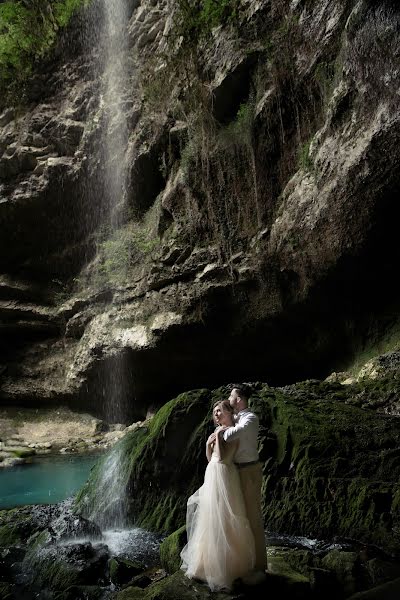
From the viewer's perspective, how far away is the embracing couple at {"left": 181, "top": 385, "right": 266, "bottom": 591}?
11.8ft

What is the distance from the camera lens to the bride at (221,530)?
3.58 metres

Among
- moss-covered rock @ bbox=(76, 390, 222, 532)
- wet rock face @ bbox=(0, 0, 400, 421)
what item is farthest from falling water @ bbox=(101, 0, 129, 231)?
moss-covered rock @ bbox=(76, 390, 222, 532)

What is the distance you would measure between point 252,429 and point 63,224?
15.2m

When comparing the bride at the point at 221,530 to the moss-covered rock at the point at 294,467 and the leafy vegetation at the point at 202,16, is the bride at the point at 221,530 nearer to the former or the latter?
the moss-covered rock at the point at 294,467

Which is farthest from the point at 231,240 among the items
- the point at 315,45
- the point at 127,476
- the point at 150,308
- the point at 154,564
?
the point at 154,564

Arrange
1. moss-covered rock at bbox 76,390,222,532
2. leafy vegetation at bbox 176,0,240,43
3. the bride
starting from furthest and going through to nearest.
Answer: leafy vegetation at bbox 176,0,240,43
moss-covered rock at bbox 76,390,222,532
the bride

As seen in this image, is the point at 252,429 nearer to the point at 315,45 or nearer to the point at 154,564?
the point at 154,564

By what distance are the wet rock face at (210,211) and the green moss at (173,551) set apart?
828 centimetres

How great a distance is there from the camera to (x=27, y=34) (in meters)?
17.7

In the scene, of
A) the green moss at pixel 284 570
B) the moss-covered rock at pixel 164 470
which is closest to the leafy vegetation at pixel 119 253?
the moss-covered rock at pixel 164 470

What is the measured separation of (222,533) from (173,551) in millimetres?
1262

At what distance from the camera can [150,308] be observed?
1495 cm

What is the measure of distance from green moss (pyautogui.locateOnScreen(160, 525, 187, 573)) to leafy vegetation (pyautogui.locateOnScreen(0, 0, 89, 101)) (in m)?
17.7

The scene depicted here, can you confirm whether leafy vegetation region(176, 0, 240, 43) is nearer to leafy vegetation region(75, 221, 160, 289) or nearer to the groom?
leafy vegetation region(75, 221, 160, 289)
